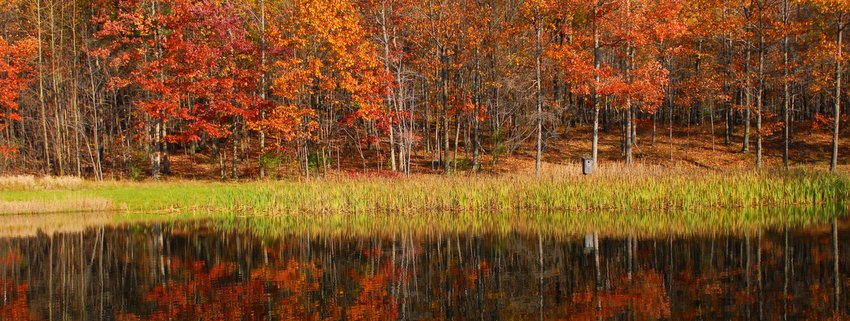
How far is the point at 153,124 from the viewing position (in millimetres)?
37438

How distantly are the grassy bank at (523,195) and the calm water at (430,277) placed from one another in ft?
15.2

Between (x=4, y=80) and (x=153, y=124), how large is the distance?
7.42m

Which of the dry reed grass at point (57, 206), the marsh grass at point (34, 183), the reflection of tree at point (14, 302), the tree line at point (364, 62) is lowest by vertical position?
the reflection of tree at point (14, 302)

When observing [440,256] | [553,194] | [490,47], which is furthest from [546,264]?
[490,47]

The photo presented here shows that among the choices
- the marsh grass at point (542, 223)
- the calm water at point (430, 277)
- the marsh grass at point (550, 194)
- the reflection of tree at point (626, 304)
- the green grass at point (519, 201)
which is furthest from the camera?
the marsh grass at point (550, 194)

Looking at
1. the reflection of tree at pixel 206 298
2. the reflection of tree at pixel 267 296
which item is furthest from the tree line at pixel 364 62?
the reflection of tree at pixel 206 298

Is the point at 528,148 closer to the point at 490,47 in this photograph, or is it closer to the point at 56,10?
the point at 490,47

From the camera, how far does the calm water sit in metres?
10.5

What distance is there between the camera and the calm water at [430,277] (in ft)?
34.4

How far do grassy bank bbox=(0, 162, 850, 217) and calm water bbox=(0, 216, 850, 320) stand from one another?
4637mm

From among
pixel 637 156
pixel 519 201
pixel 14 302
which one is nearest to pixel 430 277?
pixel 14 302

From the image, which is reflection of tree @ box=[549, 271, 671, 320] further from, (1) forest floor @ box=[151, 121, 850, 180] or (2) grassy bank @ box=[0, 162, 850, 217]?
(1) forest floor @ box=[151, 121, 850, 180]

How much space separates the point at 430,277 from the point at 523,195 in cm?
1053

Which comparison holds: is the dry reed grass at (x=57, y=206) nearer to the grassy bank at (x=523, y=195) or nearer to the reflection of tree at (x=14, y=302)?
the grassy bank at (x=523, y=195)
